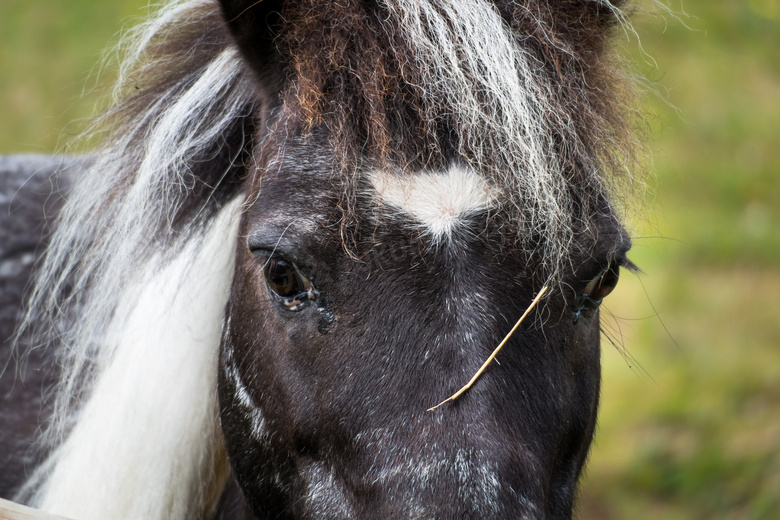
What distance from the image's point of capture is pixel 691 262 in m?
5.92

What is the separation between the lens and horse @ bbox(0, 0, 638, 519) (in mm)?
1490

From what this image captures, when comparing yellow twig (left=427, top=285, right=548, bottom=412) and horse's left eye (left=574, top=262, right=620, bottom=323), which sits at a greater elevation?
yellow twig (left=427, top=285, right=548, bottom=412)

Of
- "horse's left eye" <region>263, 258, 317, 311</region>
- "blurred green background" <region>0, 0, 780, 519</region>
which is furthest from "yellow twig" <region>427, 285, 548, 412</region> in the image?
"blurred green background" <region>0, 0, 780, 519</region>

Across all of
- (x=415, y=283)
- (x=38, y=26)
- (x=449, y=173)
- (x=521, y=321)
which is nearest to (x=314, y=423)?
(x=415, y=283)

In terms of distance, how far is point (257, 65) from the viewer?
1.84 m

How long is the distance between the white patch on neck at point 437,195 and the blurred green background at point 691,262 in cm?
62

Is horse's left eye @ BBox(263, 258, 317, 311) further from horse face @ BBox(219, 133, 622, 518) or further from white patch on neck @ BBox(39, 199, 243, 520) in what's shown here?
white patch on neck @ BBox(39, 199, 243, 520)

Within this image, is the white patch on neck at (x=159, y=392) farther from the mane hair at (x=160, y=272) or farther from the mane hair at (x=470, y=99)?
the mane hair at (x=470, y=99)

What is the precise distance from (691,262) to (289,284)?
4994 mm

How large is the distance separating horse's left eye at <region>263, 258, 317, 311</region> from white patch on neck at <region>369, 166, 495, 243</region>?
0.25 m

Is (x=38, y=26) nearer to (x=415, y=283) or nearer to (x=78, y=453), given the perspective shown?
(x=78, y=453)

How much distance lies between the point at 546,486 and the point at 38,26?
8866mm

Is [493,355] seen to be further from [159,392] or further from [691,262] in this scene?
[691,262]

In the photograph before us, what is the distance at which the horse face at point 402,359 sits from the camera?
1420mm
